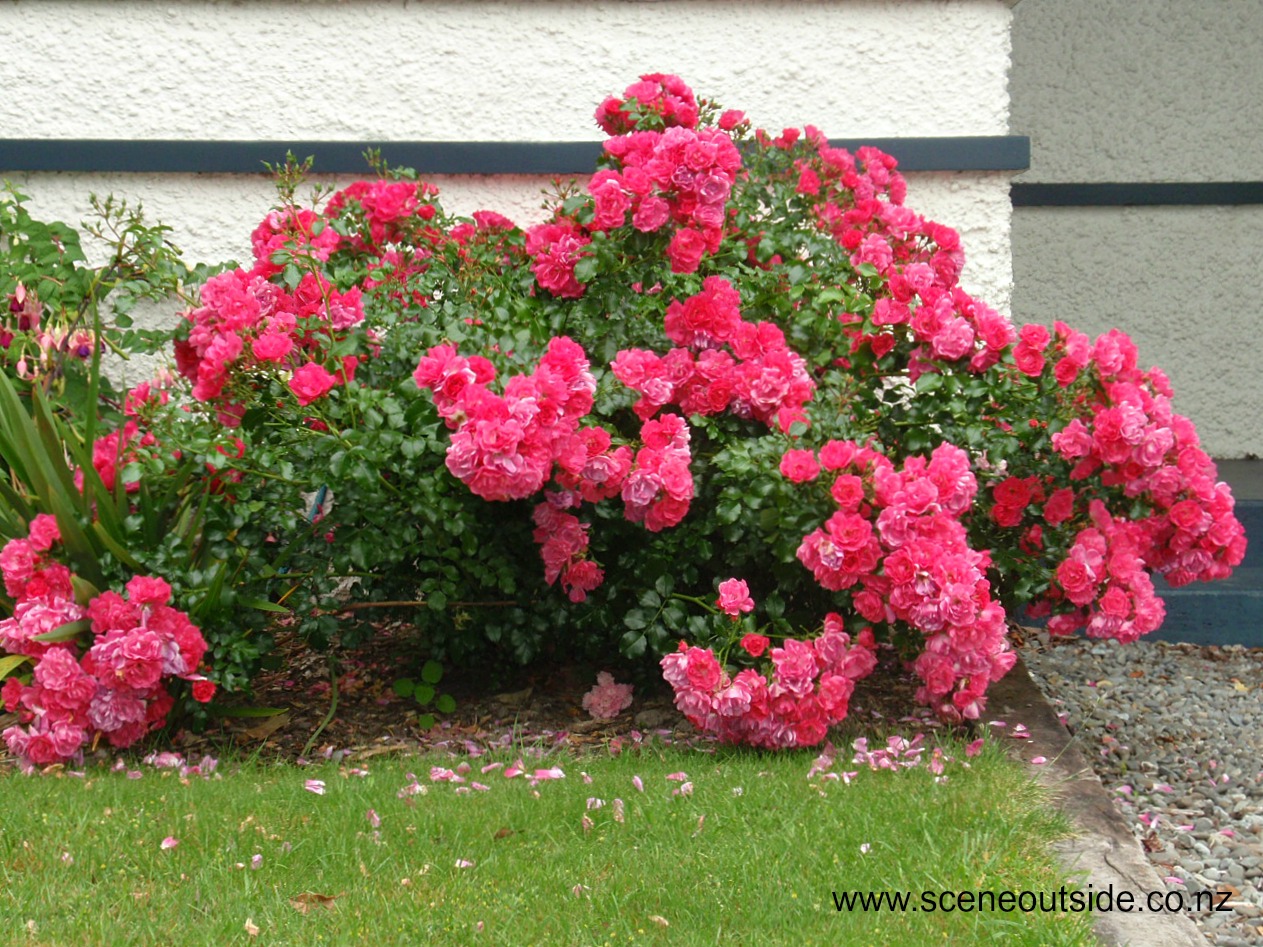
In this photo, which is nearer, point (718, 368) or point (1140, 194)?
point (718, 368)

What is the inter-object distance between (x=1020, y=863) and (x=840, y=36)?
3.17 meters

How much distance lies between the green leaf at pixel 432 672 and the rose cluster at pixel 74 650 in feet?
2.10

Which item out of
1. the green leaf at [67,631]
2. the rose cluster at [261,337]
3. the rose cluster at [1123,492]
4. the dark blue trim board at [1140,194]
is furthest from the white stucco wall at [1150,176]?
the green leaf at [67,631]

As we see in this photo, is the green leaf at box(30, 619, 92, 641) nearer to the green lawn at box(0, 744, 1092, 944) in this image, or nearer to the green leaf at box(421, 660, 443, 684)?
the green lawn at box(0, 744, 1092, 944)

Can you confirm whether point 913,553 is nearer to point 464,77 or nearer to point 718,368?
point 718,368

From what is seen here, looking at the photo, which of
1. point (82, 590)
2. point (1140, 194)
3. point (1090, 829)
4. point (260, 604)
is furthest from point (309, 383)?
point (1140, 194)

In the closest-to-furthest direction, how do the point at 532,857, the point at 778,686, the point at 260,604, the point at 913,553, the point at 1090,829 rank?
1. the point at 532,857
2. the point at 1090,829
3. the point at 913,553
4. the point at 778,686
5. the point at 260,604

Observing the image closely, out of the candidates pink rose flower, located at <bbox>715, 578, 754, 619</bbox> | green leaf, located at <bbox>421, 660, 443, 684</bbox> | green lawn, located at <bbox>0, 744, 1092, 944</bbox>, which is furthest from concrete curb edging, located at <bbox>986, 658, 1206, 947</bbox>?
green leaf, located at <bbox>421, 660, 443, 684</bbox>

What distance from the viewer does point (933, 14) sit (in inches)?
175

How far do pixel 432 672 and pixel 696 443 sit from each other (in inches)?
39.4

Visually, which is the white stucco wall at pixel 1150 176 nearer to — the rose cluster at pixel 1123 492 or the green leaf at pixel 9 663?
the rose cluster at pixel 1123 492

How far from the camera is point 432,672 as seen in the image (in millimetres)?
3561

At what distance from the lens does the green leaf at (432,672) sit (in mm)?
3555

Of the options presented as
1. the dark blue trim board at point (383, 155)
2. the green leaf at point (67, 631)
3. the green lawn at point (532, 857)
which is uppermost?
the dark blue trim board at point (383, 155)
